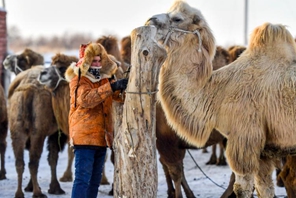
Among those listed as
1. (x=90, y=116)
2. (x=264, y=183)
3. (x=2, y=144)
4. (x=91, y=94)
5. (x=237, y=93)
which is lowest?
(x=2, y=144)

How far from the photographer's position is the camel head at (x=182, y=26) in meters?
7.89

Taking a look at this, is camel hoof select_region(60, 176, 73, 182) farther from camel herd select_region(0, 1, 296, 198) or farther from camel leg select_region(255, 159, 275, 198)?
camel leg select_region(255, 159, 275, 198)

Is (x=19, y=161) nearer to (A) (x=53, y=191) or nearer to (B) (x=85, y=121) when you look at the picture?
(A) (x=53, y=191)

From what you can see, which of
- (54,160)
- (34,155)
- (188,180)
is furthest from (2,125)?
(188,180)

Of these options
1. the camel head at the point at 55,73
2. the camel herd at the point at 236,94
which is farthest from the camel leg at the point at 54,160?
the camel herd at the point at 236,94

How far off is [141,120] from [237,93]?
4.61 feet

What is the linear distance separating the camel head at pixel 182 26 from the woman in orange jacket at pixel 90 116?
703mm

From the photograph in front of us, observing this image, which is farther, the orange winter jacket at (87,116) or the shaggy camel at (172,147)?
the shaggy camel at (172,147)

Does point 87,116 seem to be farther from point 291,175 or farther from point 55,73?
point 55,73

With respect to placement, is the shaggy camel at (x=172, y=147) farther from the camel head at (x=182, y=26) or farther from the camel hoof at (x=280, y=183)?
the camel head at (x=182, y=26)

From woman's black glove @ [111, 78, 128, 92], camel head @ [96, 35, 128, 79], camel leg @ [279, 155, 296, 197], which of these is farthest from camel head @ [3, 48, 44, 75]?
woman's black glove @ [111, 78, 128, 92]

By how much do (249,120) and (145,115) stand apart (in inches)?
52.1

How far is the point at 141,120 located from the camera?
6.79 metres

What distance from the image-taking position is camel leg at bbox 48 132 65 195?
35.6ft
